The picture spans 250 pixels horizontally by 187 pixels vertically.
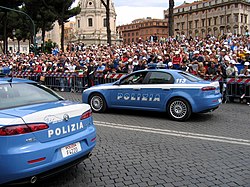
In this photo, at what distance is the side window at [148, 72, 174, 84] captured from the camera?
9.73m

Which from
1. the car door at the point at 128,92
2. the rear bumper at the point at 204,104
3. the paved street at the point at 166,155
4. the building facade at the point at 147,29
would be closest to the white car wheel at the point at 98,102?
the car door at the point at 128,92

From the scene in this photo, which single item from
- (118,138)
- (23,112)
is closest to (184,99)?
(118,138)

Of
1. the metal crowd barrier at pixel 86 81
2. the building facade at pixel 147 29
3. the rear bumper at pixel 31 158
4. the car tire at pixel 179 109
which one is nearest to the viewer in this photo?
the rear bumper at pixel 31 158

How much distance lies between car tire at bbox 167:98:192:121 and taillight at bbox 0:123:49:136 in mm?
5905

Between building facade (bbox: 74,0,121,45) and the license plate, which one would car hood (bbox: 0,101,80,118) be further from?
building facade (bbox: 74,0,121,45)

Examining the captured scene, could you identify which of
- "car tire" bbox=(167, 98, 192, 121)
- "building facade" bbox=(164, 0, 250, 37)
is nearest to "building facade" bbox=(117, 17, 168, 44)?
"building facade" bbox=(164, 0, 250, 37)

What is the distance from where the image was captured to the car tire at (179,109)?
9383 millimetres

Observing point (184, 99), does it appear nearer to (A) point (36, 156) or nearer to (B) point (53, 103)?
(B) point (53, 103)

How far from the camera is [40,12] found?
153 feet

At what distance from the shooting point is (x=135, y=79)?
33.8 ft

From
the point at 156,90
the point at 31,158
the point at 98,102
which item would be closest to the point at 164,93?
the point at 156,90

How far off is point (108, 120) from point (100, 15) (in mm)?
107780

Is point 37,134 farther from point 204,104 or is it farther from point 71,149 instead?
point 204,104

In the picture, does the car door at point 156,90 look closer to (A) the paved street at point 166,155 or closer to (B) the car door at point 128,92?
(B) the car door at point 128,92
